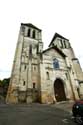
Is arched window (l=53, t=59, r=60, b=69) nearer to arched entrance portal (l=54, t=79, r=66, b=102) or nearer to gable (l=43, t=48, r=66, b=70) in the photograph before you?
gable (l=43, t=48, r=66, b=70)

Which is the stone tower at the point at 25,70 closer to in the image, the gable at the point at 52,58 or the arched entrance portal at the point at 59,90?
the gable at the point at 52,58

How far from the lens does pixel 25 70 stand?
23.7m

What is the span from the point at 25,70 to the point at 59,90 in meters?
8.53

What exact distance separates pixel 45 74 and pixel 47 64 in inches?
102

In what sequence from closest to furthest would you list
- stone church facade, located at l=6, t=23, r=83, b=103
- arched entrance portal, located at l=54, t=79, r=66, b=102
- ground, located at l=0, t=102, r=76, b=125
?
1. ground, located at l=0, t=102, r=76, b=125
2. stone church facade, located at l=6, t=23, r=83, b=103
3. arched entrance portal, located at l=54, t=79, r=66, b=102

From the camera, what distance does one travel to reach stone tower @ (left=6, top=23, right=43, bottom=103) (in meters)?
21.3

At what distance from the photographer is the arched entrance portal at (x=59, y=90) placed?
79.7 feet

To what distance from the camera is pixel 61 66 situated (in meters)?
26.6

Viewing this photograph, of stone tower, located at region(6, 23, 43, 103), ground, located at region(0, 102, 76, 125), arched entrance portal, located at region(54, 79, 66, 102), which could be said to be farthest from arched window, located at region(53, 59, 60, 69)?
ground, located at region(0, 102, 76, 125)

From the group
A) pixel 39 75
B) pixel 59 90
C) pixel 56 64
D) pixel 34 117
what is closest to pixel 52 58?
pixel 56 64

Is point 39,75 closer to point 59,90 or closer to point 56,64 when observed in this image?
point 56,64

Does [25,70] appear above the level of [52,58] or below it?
below

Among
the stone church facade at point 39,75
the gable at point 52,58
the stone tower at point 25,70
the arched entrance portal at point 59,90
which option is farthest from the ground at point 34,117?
the gable at point 52,58

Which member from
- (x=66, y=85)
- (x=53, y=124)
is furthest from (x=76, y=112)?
(x=66, y=85)
